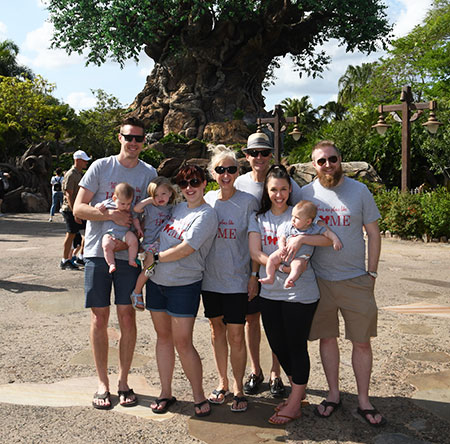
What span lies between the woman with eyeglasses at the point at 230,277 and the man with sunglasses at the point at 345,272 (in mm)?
474

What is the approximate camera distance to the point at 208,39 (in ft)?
110

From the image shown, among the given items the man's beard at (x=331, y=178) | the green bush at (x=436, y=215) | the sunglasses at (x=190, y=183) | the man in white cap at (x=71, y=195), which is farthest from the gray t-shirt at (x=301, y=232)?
the green bush at (x=436, y=215)

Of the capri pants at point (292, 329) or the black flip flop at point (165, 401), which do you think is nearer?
the capri pants at point (292, 329)

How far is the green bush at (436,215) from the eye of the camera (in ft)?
38.9

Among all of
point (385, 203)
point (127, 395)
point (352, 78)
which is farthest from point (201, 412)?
point (352, 78)

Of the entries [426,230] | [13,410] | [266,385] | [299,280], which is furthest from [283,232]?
[426,230]

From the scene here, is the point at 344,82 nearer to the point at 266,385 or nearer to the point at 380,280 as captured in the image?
the point at 380,280

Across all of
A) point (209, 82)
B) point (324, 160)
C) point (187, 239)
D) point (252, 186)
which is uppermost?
point (209, 82)

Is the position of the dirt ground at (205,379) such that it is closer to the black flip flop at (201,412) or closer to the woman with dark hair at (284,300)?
the black flip flop at (201,412)

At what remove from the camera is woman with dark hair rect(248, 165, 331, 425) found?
3199mm

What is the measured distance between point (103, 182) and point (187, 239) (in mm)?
824

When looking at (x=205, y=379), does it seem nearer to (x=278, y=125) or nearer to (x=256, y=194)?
(x=256, y=194)

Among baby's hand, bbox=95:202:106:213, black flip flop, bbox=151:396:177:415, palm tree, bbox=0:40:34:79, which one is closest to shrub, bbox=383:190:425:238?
black flip flop, bbox=151:396:177:415

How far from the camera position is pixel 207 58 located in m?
34.6
